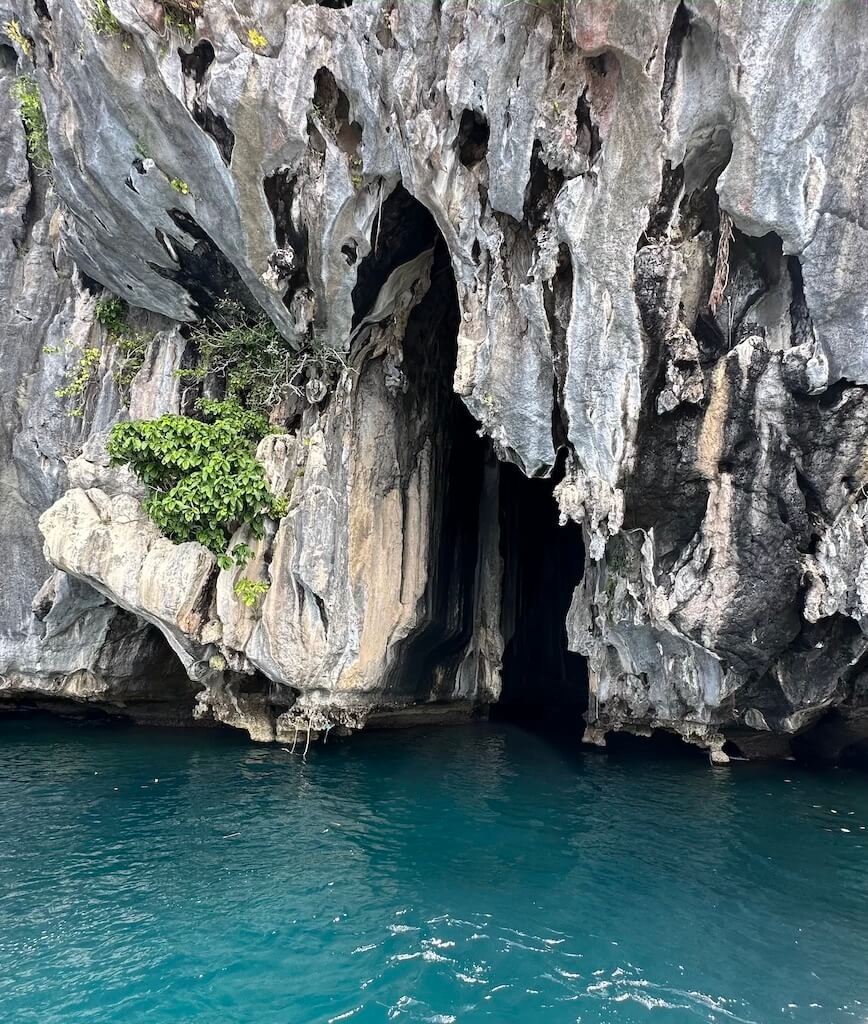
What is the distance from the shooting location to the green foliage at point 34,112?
47.0 feet

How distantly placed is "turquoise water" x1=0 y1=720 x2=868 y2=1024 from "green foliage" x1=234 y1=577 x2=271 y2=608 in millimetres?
3575

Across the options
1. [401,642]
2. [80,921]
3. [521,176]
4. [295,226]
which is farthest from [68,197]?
[80,921]

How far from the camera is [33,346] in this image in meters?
16.2

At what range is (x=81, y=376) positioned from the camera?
51.3 feet

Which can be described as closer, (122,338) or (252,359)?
(252,359)

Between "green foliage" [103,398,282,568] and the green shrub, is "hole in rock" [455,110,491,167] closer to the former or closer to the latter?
the green shrub

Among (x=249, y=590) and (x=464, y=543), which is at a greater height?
(x=464, y=543)

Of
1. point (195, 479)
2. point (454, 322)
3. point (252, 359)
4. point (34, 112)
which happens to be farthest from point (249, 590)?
point (34, 112)

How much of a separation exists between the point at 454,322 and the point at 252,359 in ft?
18.2

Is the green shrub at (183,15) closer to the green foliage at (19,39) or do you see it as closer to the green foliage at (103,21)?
the green foliage at (103,21)

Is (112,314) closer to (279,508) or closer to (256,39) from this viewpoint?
(279,508)

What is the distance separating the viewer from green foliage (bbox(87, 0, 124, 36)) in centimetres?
1025

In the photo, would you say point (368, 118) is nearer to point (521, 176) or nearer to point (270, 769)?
point (521, 176)

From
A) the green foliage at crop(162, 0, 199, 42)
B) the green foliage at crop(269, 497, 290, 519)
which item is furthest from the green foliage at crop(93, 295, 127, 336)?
the green foliage at crop(162, 0, 199, 42)
